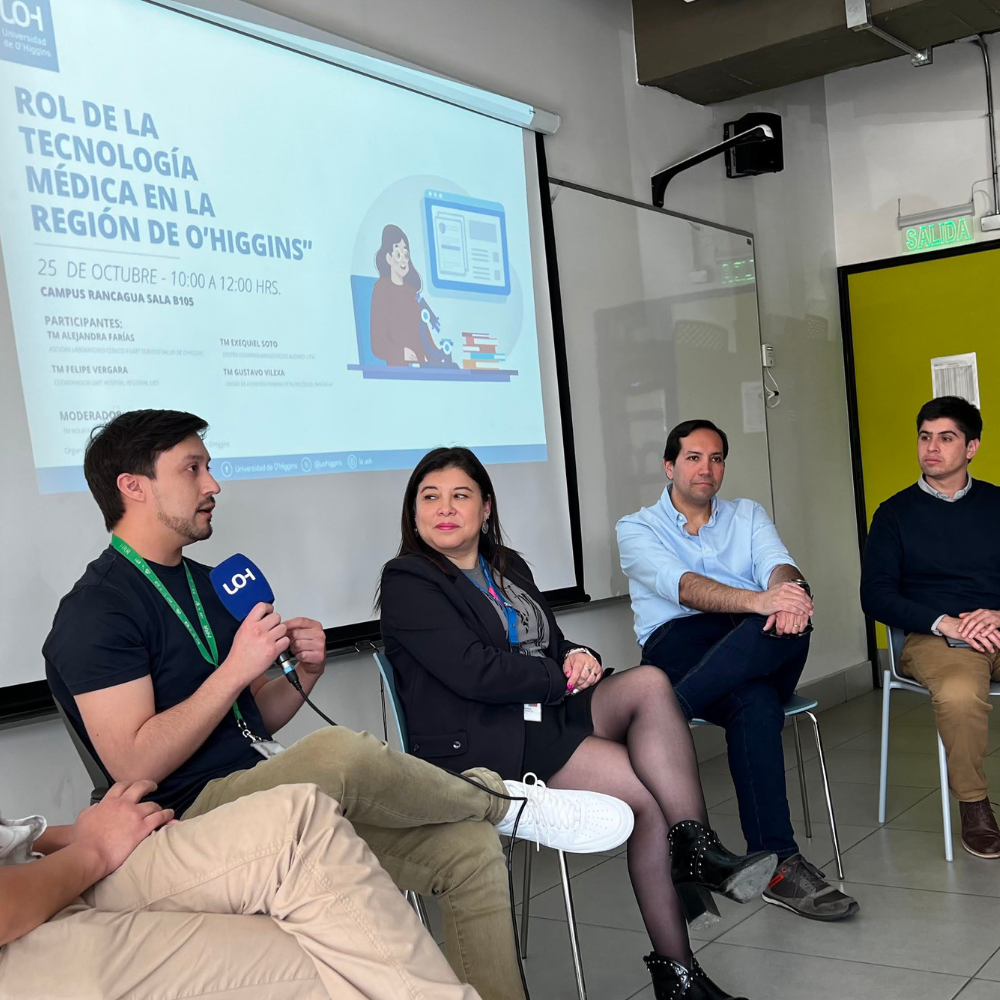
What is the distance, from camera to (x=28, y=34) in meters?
2.50

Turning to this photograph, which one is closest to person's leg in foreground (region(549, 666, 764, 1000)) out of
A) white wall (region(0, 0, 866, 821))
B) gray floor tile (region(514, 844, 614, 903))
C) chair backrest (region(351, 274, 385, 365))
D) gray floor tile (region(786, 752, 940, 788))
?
gray floor tile (region(514, 844, 614, 903))

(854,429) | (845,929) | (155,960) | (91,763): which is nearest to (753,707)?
(845,929)

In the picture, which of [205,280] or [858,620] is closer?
[205,280]

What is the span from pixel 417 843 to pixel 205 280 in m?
1.54

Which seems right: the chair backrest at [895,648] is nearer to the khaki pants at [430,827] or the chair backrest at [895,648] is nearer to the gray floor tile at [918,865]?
the gray floor tile at [918,865]

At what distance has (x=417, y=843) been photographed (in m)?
2.05

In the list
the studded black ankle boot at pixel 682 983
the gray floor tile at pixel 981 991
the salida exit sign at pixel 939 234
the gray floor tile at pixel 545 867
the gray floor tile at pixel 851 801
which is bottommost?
the gray floor tile at pixel 851 801

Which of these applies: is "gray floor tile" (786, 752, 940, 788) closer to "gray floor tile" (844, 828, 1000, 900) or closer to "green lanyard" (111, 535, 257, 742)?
"gray floor tile" (844, 828, 1000, 900)

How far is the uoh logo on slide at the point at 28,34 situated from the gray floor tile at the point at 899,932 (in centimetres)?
259

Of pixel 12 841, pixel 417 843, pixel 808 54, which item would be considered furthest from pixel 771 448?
pixel 12 841

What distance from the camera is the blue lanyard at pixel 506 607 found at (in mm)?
2594

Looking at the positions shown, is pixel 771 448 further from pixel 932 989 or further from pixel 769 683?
pixel 932 989

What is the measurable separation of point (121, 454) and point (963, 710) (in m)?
2.41

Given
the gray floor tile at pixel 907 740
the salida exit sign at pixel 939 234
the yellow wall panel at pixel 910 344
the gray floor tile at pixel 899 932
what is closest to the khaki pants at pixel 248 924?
the gray floor tile at pixel 899 932
